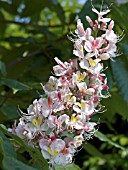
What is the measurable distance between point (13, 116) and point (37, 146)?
1.68 ft

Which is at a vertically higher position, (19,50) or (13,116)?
(19,50)

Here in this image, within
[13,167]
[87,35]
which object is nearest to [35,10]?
[87,35]

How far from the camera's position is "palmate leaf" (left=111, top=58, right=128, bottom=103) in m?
1.10

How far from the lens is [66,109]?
0.87 m

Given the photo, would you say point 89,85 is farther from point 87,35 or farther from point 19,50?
point 19,50

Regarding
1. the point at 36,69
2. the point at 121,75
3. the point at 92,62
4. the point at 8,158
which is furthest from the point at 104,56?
the point at 36,69

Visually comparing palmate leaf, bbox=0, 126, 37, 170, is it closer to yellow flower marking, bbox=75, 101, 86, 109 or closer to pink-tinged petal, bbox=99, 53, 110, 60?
yellow flower marking, bbox=75, 101, 86, 109

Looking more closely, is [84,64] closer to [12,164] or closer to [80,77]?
[80,77]

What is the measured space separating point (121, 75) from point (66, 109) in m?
0.29

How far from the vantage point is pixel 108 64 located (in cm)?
117

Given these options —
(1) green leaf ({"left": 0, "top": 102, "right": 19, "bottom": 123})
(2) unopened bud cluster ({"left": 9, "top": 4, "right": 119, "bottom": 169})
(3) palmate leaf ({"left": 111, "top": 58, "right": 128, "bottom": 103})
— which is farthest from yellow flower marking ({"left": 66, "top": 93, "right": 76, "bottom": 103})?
(1) green leaf ({"left": 0, "top": 102, "right": 19, "bottom": 123})

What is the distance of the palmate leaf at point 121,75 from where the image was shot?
110cm

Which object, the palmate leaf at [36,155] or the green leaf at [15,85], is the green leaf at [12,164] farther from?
the green leaf at [15,85]

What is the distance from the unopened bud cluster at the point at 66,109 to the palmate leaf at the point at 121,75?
0.19 metres
